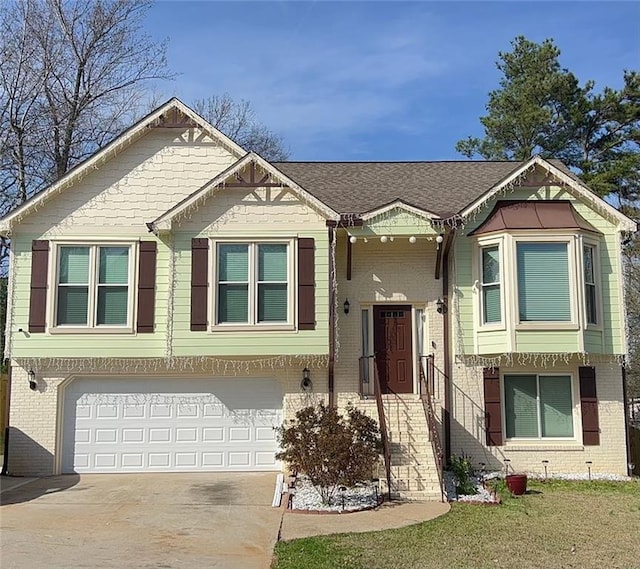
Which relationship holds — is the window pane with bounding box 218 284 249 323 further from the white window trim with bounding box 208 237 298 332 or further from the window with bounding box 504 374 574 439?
the window with bounding box 504 374 574 439

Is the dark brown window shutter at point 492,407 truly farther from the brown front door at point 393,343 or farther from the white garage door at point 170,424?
the white garage door at point 170,424

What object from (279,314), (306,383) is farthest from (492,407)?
(279,314)

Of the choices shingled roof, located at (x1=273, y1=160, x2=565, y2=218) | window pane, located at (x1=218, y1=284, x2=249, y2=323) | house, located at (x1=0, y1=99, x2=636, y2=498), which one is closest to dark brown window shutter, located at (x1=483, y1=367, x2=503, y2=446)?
house, located at (x1=0, y1=99, x2=636, y2=498)

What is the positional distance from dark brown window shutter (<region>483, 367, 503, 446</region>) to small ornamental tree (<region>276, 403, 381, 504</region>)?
3.60m

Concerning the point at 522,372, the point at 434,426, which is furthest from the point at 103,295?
the point at 522,372

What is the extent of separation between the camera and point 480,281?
45.9 ft

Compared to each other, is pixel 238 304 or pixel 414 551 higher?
pixel 238 304

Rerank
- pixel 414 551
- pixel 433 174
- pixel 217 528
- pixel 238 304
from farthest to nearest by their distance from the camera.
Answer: pixel 433 174 < pixel 238 304 < pixel 217 528 < pixel 414 551

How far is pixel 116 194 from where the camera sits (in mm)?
14086

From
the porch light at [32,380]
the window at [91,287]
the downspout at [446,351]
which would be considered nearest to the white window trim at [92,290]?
the window at [91,287]

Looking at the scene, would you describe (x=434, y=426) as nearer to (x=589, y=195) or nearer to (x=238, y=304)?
(x=238, y=304)

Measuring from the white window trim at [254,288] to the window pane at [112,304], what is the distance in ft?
5.98

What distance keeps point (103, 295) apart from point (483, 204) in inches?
312

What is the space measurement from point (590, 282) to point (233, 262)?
23.8ft
